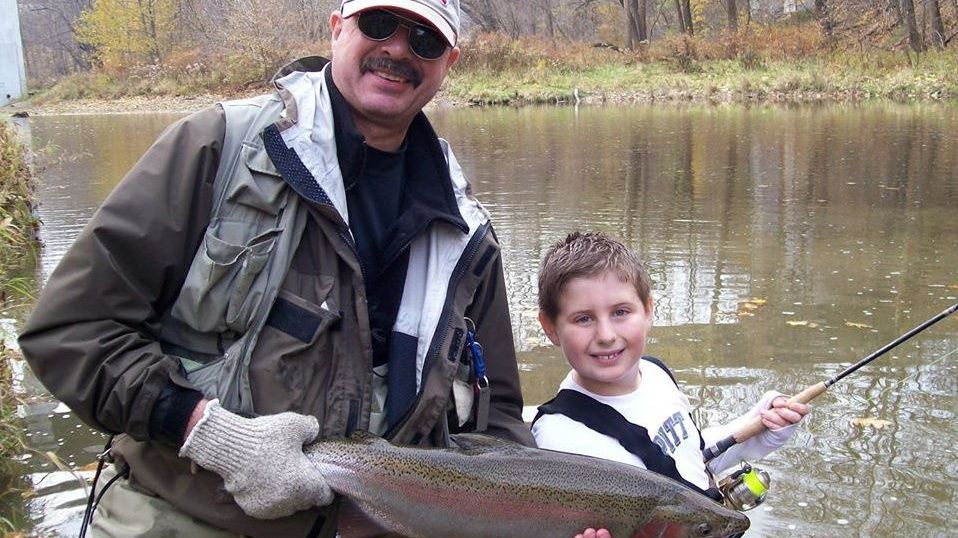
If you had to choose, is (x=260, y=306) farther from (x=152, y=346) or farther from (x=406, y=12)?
(x=406, y=12)

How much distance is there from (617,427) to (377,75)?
1405 millimetres

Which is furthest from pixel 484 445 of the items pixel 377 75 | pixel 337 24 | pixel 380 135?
pixel 337 24

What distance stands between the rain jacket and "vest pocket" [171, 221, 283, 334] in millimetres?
42

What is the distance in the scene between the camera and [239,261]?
2568 millimetres

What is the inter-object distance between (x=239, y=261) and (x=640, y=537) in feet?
4.52

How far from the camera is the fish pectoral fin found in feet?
8.69

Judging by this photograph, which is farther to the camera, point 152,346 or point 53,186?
point 53,186

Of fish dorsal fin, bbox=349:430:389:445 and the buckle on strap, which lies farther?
the buckle on strap

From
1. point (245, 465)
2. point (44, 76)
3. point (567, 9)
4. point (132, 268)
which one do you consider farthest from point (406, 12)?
point (44, 76)

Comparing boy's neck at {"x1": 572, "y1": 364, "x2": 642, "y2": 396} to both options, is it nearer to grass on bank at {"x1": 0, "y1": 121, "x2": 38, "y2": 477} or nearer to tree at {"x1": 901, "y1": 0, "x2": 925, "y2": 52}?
grass on bank at {"x1": 0, "y1": 121, "x2": 38, "y2": 477}

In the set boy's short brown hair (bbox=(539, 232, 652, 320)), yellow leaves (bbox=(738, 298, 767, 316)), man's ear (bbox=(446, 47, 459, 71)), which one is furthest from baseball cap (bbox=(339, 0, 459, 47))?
yellow leaves (bbox=(738, 298, 767, 316))

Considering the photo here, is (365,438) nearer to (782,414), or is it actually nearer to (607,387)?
(607,387)

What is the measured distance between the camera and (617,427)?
3.19 meters

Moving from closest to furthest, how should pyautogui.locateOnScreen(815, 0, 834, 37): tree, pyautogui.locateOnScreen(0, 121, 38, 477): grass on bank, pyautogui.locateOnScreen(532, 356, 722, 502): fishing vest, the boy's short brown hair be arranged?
pyautogui.locateOnScreen(532, 356, 722, 502): fishing vest, the boy's short brown hair, pyautogui.locateOnScreen(0, 121, 38, 477): grass on bank, pyautogui.locateOnScreen(815, 0, 834, 37): tree
